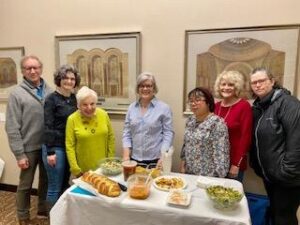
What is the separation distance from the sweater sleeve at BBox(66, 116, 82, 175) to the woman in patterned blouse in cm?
86

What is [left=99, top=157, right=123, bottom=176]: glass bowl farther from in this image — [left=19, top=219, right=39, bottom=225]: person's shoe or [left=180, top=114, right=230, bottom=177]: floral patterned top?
[left=19, top=219, right=39, bottom=225]: person's shoe

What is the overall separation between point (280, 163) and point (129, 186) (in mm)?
1016

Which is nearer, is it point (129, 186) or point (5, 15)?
point (129, 186)

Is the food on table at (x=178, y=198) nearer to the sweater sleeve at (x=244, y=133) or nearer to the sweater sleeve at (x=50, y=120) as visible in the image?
the sweater sleeve at (x=244, y=133)

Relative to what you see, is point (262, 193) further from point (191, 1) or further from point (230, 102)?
point (191, 1)

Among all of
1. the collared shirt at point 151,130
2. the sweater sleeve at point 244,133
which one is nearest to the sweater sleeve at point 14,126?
the collared shirt at point 151,130

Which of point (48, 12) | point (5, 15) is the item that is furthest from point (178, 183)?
point (5, 15)

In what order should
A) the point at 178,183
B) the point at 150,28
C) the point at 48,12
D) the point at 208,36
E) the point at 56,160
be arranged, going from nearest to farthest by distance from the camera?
1. the point at 178,183
2. the point at 56,160
3. the point at 208,36
4. the point at 150,28
5. the point at 48,12

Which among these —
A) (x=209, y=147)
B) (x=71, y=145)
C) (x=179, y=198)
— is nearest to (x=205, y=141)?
(x=209, y=147)

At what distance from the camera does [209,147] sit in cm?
174

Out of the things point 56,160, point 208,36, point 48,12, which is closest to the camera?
point 56,160

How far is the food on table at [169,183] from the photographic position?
1.58 metres

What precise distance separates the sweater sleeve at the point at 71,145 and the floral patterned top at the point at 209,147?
0.87m

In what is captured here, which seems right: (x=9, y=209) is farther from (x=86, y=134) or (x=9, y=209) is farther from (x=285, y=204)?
(x=285, y=204)
